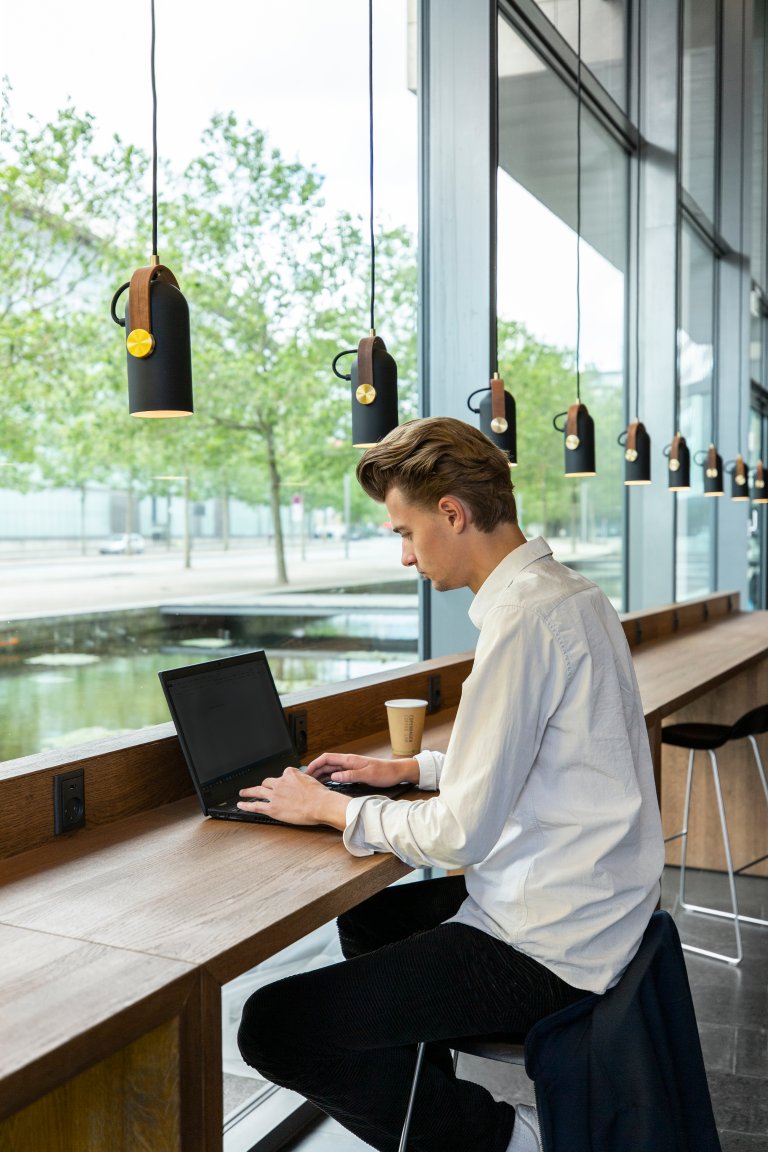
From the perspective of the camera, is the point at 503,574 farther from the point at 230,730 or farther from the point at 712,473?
the point at 712,473

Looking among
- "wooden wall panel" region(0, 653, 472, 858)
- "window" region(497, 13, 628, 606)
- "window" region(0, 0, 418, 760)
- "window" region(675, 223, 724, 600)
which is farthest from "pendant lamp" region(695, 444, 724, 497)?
"wooden wall panel" region(0, 653, 472, 858)

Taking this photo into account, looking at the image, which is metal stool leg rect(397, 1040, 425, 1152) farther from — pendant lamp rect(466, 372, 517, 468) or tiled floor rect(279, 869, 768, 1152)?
pendant lamp rect(466, 372, 517, 468)

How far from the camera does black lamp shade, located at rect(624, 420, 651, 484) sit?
497 cm

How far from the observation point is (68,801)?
1.73 metres

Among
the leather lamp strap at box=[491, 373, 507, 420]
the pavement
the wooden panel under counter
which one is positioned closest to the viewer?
the wooden panel under counter

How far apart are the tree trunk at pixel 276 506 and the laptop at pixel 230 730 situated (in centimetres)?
116

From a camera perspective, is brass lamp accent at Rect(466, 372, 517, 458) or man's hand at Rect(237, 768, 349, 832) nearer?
man's hand at Rect(237, 768, 349, 832)

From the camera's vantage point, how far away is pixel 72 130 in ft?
8.38

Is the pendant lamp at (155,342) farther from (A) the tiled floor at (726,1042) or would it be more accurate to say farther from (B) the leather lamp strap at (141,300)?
(A) the tiled floor at (726,1042)

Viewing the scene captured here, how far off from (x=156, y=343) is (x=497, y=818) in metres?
0.90

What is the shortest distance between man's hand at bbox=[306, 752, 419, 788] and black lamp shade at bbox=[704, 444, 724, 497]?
5.04 m

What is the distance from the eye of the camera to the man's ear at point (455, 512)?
172cm

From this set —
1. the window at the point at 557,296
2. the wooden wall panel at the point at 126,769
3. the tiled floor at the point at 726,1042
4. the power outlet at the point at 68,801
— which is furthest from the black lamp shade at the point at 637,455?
the power outlet at the point at 68,801

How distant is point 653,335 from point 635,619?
2.74 metres
